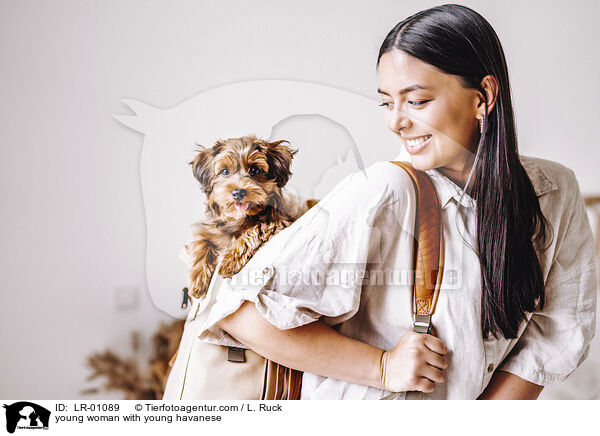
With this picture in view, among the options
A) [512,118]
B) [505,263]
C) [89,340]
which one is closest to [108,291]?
[89,340]

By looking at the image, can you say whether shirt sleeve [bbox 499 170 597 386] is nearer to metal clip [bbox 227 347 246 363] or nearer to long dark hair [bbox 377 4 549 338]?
long dark hair [bbox 377 4 549 338]

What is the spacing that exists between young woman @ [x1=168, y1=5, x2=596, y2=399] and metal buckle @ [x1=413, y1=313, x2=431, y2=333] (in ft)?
0.06

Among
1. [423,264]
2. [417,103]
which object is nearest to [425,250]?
[423,264]

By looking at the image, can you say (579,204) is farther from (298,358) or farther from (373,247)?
(298,358)

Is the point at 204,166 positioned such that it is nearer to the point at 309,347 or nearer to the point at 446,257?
the point at 309,347

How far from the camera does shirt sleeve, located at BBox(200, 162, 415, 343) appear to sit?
1.35 metres

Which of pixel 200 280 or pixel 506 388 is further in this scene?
pixel 506 388

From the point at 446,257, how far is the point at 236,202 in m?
0.61

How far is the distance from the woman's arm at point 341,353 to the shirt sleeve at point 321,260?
Answer: 0.03 m

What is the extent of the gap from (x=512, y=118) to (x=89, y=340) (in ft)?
4.47

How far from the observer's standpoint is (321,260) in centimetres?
135

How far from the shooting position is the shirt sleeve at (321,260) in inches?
53.1

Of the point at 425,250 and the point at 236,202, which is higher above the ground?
the point at 236,202
